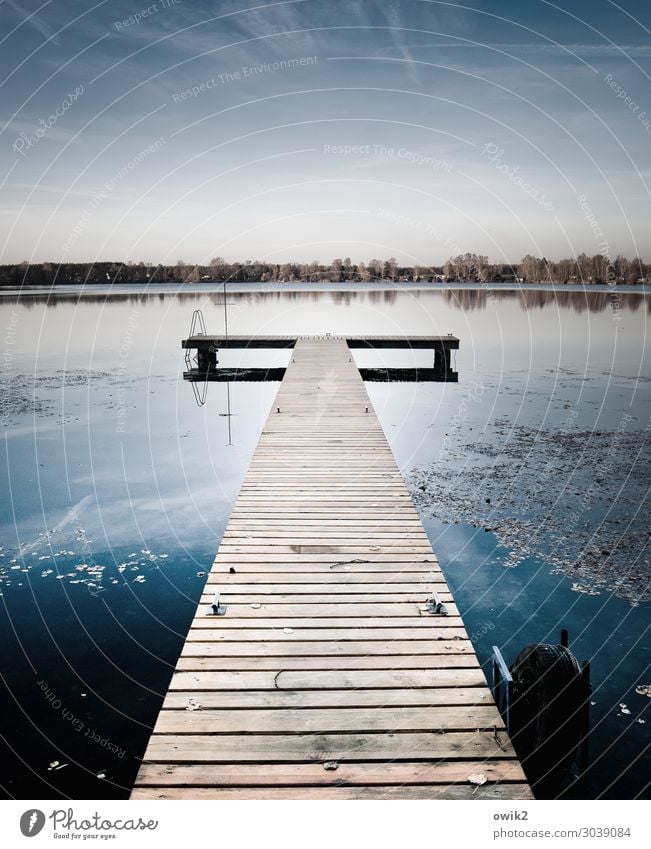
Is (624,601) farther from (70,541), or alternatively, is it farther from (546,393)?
(546,393)

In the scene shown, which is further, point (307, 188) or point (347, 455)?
point (307, 188)

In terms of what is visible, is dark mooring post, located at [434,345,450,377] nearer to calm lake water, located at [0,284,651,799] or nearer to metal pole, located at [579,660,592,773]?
calm lake water, located at [0,284,651,799]

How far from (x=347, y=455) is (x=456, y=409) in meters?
10.2

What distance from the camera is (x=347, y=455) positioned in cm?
1069

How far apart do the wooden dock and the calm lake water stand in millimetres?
1569

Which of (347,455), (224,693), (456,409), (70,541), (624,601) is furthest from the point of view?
(456,409)

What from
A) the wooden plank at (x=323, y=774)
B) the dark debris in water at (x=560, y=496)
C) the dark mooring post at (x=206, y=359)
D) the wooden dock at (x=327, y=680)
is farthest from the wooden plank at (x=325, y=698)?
the dark mooring post at (x=206, y=359)

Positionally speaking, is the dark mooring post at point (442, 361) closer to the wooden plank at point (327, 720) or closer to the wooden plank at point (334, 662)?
the wooden plank at point (334, 662)

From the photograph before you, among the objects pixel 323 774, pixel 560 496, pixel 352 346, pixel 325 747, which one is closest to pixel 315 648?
pixel 325 747

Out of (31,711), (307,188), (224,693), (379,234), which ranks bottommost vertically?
(31,711)

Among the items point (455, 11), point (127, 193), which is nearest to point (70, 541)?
point (455, 11)

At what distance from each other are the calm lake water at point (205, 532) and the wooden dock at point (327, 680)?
1.57 m

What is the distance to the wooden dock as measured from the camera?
12.2 ft

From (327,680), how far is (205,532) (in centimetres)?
617
